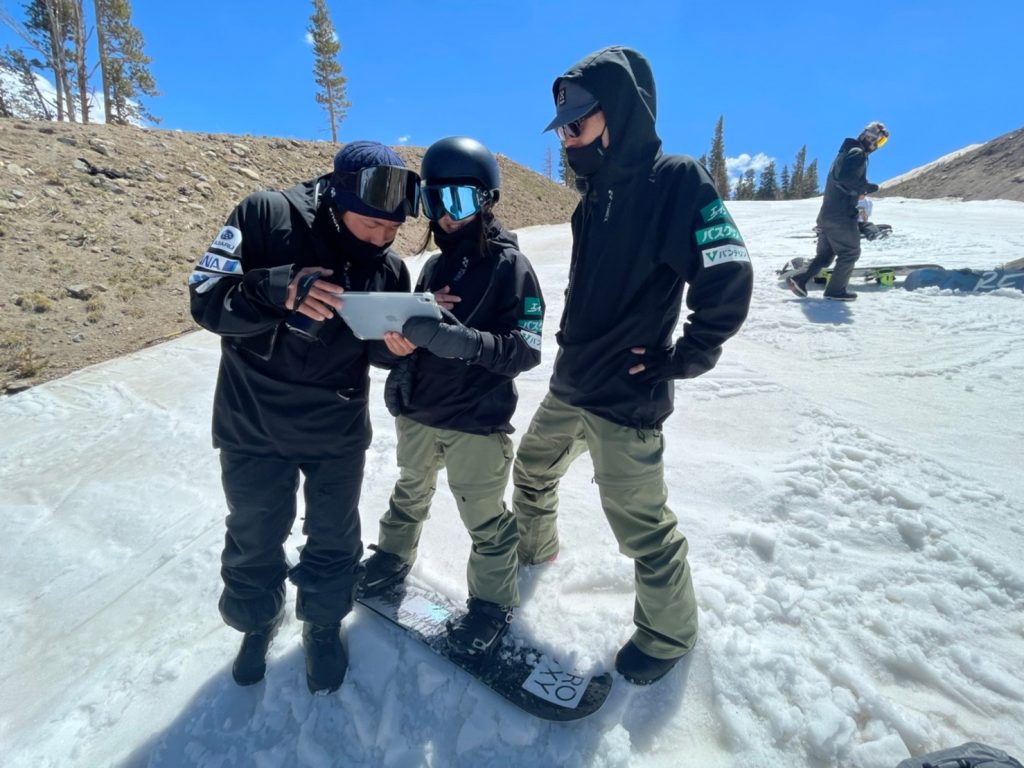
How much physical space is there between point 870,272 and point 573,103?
8499 mm

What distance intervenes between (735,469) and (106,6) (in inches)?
1380

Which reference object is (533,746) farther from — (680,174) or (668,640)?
(680,174)

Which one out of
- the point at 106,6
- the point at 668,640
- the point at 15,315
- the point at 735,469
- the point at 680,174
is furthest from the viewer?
the point at 106,6

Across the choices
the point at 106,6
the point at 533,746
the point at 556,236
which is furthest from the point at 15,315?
the point at 106,6

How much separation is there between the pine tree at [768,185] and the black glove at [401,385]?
241 ft

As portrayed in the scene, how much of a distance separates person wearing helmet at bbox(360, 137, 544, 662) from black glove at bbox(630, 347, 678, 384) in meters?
0.48

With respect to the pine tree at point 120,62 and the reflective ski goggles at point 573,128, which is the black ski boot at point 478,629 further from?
the pine tree at point 120,62

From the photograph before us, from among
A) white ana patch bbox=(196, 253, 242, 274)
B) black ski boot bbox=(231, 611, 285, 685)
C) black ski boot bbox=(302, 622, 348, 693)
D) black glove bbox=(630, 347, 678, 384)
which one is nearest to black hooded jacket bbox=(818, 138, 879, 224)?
black glove bbox=(630, 347, 678, 384)

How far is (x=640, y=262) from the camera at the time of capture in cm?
222

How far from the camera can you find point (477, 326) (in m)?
2.45

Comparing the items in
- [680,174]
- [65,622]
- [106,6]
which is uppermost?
[106,6]

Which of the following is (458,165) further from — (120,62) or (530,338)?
(120,62)

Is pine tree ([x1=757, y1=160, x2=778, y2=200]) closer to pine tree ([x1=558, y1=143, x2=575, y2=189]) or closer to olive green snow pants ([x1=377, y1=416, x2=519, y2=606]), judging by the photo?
pine tree ([x1=558, y1=143, x2=575, y2=189])

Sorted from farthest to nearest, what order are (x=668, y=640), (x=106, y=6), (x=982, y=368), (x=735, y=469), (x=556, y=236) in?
(x=106, y=6) → (x=556, y=236) → (x=982, y=368) → (x=735, y=469) → (x=668, y=640)
